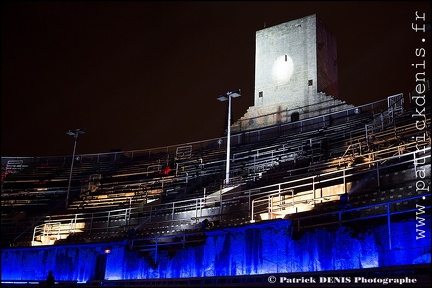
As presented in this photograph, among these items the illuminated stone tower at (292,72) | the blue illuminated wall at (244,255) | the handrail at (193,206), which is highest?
the illuminated stone tower at (292,72)

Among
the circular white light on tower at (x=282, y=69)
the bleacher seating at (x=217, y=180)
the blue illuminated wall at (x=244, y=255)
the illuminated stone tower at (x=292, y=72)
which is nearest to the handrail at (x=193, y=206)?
the bleacher seating at (x=217, y=180)

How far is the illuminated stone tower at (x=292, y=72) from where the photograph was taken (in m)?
37.2

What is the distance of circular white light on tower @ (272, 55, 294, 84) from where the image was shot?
3897 cm

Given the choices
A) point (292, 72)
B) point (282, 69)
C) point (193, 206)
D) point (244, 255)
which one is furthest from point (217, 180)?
point (282, 69)

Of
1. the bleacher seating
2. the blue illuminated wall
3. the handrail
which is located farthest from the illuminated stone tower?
the blue illuminated wall

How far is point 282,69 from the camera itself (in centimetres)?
3953

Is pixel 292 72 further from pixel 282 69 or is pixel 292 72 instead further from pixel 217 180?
pixel 217 180

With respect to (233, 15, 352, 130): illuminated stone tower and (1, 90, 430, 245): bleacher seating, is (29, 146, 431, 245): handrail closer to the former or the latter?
(1, 90, 430, 245): bleacher seating

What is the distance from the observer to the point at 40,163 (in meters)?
36.4

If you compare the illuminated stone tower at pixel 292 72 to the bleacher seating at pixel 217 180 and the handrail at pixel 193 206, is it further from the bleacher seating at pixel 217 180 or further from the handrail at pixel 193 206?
the handrail at pixel 193 206

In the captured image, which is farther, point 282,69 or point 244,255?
point 282,69

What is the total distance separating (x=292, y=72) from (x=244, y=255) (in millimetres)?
24337

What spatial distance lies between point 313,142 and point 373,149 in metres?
6.63

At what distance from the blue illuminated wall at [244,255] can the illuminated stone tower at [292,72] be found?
18.9 meters
